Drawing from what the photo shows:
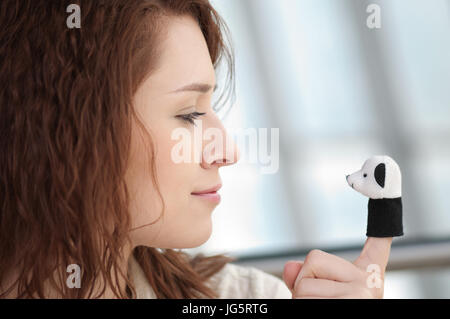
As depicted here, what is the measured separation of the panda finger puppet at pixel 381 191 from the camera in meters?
0.58

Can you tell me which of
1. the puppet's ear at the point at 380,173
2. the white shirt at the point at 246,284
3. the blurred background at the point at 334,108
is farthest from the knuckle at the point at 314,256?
the blurred background at the point at 334,108

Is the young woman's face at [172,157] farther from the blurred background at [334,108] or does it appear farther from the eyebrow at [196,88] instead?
the blurred background at [334,108]

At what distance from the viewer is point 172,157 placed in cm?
71

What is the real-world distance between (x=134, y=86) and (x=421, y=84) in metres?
3.03

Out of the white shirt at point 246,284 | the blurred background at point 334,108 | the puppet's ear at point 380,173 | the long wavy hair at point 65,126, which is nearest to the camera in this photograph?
the puppet's ear at point 380,173

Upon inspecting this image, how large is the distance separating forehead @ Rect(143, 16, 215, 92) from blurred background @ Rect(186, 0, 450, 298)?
198cm

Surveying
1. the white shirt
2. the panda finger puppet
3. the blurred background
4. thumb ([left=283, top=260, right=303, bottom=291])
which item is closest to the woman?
thumb ([left=283, top=260, right=303, bottom=291])

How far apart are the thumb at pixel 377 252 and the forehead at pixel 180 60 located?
30cm

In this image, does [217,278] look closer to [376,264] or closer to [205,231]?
[205,231]

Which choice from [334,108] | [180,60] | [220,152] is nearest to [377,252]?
[220,152]

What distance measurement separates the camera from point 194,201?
2.38 feet

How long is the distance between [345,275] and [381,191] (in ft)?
0.36

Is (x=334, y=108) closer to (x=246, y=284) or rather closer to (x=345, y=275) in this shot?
(x=246, y=284)

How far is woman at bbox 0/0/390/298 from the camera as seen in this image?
0.68 meters
